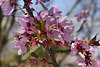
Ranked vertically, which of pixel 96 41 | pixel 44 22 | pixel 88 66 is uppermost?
pixel 44 22

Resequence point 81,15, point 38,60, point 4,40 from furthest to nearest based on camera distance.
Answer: point 4,40
point 81,15
point 38,60

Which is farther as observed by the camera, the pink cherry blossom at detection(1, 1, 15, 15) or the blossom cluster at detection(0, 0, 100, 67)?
the pink cherry blossom at detection(1, 1, 15, 15)

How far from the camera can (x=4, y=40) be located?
3.18 metres

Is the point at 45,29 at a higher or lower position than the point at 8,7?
lower

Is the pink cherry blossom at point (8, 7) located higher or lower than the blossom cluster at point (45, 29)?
higher

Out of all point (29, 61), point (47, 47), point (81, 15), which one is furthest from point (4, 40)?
point (47, 47)

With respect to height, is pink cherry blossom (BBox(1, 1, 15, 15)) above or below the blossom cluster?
above

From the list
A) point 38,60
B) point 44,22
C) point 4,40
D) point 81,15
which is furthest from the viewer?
point 4,40

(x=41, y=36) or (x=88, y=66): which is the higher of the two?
(x=41, y=36)

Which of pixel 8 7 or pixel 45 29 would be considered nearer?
pixel 45 29

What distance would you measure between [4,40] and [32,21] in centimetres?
292

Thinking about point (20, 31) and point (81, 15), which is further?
point (81, 15)

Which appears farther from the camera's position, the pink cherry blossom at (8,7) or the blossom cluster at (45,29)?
the pink cherry blossom at (8,7)

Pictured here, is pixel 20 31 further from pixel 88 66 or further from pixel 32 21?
pixel 88 66
